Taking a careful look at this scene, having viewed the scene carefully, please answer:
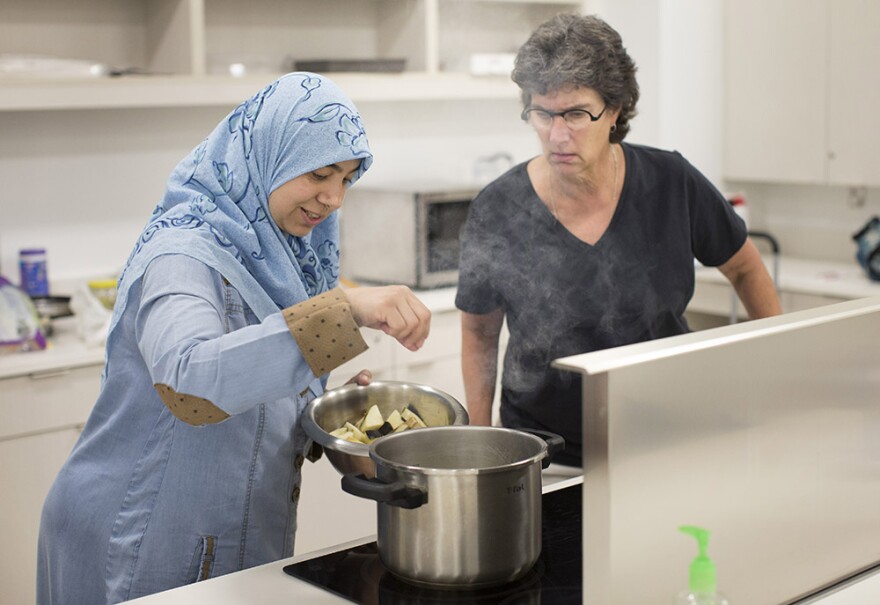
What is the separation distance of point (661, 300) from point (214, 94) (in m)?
1.71

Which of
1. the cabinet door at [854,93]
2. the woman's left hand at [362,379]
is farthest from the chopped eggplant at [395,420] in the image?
the cabinet door at [854,93]

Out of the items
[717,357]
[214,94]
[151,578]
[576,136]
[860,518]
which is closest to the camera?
[717,357]

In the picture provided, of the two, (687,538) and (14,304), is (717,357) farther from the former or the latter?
(14,304)

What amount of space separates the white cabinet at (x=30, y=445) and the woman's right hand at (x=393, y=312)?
1681 mm

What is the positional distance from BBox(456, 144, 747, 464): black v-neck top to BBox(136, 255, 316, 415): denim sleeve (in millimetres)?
733

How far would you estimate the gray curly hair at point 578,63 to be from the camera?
1.90m

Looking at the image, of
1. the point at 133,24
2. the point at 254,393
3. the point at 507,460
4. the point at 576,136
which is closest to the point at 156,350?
the point at 254,393

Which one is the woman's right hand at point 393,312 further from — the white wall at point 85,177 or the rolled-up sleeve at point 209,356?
the white wall at point 85,177

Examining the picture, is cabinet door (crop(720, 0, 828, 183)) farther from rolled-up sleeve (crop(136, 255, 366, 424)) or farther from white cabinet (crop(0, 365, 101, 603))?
rolled-up sleeve (crop(136, 255, 366, 424))

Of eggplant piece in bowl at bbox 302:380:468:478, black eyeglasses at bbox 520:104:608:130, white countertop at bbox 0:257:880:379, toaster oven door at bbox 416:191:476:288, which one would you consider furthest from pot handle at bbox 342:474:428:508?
toaster oven door at bbox 416:191:476:288

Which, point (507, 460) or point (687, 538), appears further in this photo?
point (507, 460)

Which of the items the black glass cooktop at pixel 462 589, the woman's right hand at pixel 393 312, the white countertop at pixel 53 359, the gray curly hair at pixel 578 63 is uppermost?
the gray curly hair at pixel 578 63

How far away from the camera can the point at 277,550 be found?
1680mm

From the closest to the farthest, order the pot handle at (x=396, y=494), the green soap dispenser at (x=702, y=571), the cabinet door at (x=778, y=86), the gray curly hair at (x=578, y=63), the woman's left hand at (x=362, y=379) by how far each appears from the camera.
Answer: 1. the green soap dispenser at (x=702, y=571)
2. the pot handle at (x=396, y=494)
3. the woman's left hand at (x=362, y=379)
4. the gray curly hair at (x=578, y=63)
5. the cabinet door at (x=778, y=86)
